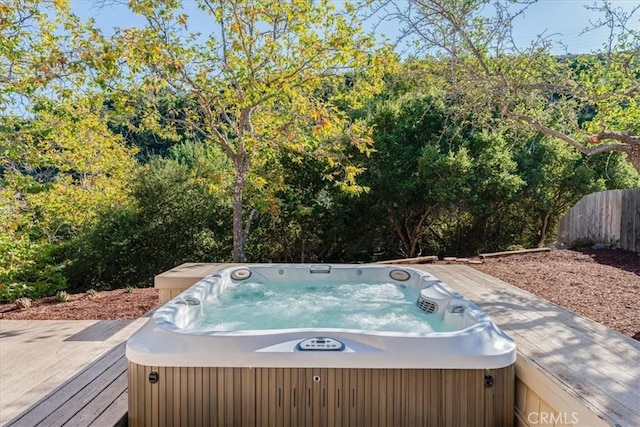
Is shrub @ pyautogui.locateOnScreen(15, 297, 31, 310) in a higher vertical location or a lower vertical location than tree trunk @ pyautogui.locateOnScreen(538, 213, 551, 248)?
lower

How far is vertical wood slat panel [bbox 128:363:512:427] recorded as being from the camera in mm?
1927

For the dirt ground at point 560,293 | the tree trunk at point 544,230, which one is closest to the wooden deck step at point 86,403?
the dirt ground at point 560,293

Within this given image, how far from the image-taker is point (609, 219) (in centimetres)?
694

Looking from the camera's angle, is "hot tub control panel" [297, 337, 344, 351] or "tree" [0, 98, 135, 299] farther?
"tree" [0, 98, 135, 299]

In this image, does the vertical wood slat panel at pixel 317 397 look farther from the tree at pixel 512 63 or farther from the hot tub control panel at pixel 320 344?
the tree at pixel 512 63

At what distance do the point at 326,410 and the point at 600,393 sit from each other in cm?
120

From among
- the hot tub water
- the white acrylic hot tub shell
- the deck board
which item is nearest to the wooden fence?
the deck board

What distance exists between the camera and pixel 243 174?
5949 mm

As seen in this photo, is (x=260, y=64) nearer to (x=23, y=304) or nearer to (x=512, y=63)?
(x=512, y=63)

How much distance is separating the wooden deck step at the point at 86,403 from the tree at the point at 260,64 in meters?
3.37

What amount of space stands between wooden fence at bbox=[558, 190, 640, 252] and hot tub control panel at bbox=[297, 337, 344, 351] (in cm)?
666

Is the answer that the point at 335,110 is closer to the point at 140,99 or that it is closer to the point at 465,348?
the point at 140,99

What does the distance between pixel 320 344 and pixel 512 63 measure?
144 inches

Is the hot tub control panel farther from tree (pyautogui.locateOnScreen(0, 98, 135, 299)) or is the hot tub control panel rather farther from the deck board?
tree (pyautogui.locateOnScreen(0, 98, 135, 299))
